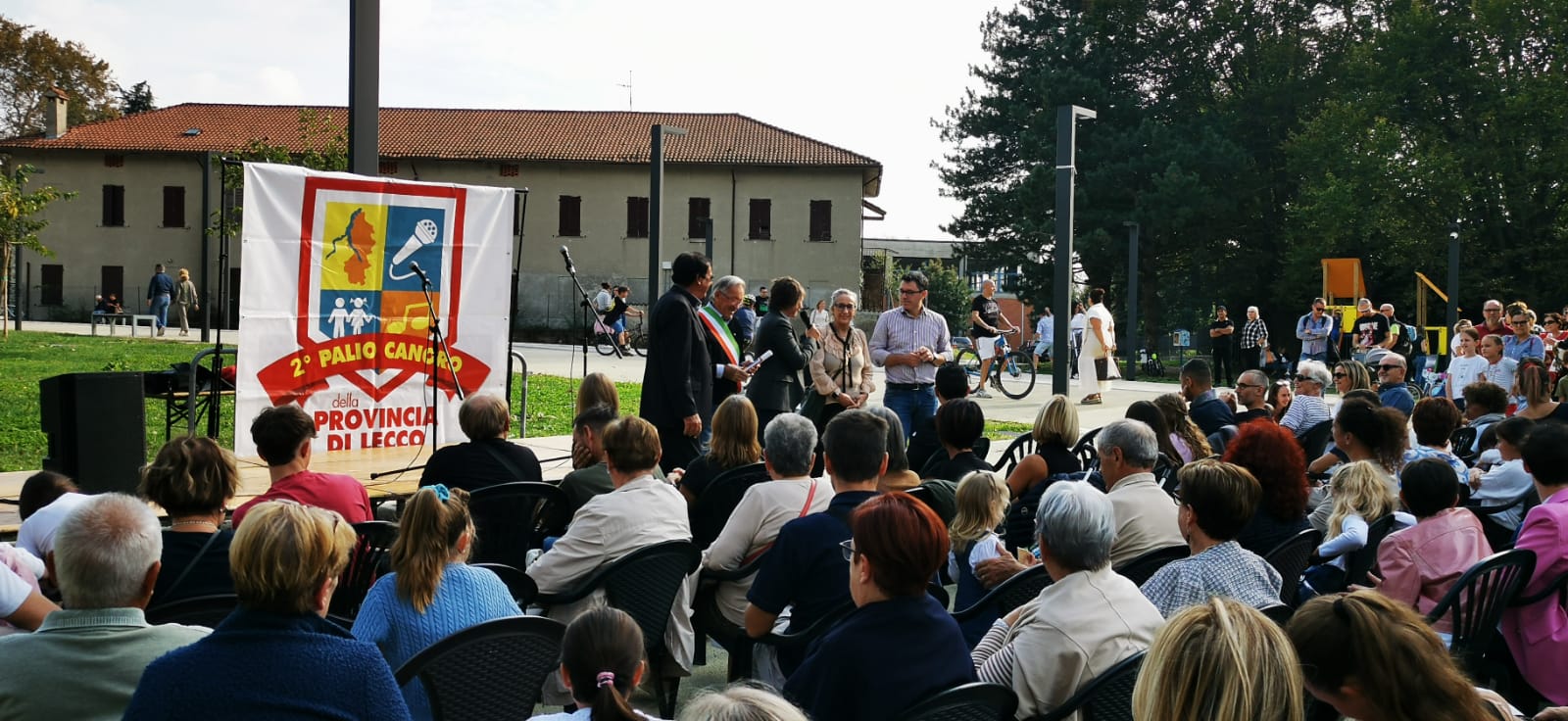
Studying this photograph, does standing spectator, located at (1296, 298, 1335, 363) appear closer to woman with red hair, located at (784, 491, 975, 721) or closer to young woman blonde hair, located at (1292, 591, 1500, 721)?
woman with red hair, located at (784, 491, 975, 721)

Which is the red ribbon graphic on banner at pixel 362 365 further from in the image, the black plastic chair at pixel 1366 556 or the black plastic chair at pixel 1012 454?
the black plastic chair at pixel 1366 556

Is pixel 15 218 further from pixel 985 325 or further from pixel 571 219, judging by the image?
pixel 571 219

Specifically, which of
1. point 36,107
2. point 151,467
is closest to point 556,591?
point 151,467

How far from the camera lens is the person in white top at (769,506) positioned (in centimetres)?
471

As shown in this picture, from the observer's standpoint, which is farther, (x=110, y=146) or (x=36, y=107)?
(x=36, y=107)

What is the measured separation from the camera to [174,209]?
48406 mm

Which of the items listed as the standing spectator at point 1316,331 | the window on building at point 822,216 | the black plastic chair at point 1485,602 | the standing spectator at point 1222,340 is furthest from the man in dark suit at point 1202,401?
the window on building at point 822,216

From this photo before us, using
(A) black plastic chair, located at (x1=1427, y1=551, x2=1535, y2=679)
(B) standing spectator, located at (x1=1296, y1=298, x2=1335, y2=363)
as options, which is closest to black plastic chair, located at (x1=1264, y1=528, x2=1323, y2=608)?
(A) black plastic chair, located at (x1=1427, y1=551, x2=1535, y2=679)

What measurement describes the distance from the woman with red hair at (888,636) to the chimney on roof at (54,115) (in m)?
55.3

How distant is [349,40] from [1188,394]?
5512 millimetres

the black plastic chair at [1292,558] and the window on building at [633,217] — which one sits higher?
the window on building at [633,217]

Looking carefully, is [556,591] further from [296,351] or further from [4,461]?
[4,461]

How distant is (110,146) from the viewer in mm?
48062

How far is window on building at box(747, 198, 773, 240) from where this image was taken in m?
47.6
